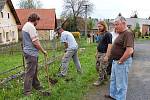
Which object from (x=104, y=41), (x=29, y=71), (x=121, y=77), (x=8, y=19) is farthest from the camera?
(x=8, y=19)

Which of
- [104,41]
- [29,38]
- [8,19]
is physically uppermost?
[8,19]

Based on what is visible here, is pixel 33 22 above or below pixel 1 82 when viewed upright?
above

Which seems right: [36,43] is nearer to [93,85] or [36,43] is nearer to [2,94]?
[2,94]

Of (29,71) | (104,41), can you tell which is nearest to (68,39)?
(104,41)

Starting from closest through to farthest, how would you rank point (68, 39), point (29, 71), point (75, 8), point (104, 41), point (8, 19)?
point (29, 71) → point (104, 41) → point (68, 39) → point (8, 19) → point (75, 8)

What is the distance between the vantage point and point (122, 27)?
7078mm

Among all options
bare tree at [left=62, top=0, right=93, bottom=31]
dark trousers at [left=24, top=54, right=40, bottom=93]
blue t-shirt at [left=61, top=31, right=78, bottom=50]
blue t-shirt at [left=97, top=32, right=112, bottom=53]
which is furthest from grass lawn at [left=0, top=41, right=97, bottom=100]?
bare tree at [left=62, top=0, right=93, bottom=31]

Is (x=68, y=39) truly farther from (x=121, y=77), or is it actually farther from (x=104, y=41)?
(x=121, y=77)

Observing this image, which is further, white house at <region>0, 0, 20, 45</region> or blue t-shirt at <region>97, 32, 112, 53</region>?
white house at <region>0, 0, 20, 45</region>

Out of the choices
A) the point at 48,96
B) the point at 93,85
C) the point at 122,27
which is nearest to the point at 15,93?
the point at 48,96

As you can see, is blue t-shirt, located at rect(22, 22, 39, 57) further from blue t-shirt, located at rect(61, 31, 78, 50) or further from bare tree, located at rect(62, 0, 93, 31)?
bare tree, located at rect(62, 0, 93, 31)

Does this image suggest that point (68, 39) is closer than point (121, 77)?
No

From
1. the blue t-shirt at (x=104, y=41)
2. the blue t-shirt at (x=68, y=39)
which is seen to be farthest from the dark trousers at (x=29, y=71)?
the blue t-shirt at (x=68, y=39)

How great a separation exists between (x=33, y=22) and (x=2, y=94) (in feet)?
6.23
